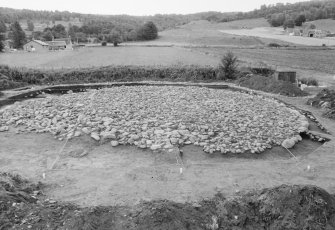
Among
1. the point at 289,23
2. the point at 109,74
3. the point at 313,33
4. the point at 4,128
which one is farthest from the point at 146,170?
the point at 289,23

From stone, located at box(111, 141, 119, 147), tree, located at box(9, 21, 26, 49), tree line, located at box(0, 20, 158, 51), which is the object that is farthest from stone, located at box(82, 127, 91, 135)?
tree, located at box(9, 21, 26, 49)

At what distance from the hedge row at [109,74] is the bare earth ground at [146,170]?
1144 cm

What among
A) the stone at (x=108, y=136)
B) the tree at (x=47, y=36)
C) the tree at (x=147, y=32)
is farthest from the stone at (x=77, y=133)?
the tree at (x=47, y=36)

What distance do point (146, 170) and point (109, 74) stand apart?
1475 cm

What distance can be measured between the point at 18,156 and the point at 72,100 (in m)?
6.19

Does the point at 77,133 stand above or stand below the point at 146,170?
above

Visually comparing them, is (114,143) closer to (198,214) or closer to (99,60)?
(198,214)

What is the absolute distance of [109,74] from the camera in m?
22.1

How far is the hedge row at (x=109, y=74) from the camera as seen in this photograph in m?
21.1

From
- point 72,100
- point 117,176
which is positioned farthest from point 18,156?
point 72,100

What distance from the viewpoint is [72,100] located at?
15320mm

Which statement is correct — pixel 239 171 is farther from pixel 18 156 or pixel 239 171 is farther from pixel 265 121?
pixel 18 156

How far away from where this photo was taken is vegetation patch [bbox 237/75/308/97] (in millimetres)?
17344

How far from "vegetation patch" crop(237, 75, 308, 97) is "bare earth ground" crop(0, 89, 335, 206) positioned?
23.8 feet
